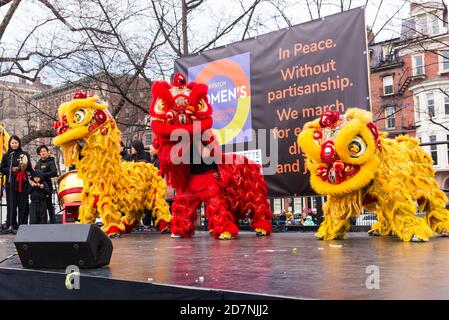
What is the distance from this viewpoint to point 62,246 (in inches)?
105

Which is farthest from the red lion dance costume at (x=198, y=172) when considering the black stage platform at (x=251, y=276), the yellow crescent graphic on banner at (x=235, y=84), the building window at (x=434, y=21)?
the building window at (x=434, y=21)

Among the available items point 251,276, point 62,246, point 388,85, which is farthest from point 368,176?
point 388,85

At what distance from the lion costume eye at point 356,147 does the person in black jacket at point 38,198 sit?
17.6ft

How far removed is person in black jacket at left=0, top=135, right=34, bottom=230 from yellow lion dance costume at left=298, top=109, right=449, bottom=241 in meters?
5.08

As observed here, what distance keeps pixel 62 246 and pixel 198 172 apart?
2995 millimetres

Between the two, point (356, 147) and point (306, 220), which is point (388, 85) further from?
point (356, 147)

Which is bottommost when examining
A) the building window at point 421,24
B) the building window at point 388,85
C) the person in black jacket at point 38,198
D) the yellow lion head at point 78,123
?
the person in black jacket at point 38,198

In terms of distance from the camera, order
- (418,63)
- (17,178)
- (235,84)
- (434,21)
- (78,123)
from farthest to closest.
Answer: (418,63), (434,21), (17,178), (235,84), (78,123)

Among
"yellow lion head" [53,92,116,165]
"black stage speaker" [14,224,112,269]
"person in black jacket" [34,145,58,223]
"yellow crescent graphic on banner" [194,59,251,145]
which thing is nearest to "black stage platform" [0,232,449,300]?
"black stage speaker" [14,224,112,269]

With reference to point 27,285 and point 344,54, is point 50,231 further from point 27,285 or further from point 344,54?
point 344,54

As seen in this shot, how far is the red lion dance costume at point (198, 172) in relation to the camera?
5285 mm

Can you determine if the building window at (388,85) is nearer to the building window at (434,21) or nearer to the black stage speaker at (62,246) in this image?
the building window at (434,21)

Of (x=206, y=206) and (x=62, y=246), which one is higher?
(x=206, y=206)
